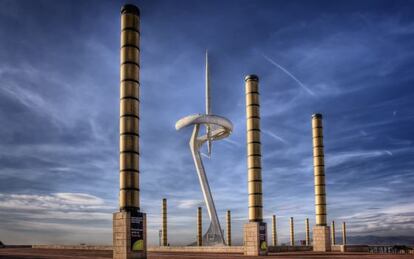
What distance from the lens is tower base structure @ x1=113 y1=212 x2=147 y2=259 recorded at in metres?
20.9

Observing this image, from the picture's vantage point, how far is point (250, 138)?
99.9ft

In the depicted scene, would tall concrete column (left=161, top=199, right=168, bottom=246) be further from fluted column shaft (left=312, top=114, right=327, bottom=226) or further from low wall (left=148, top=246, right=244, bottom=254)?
fluted column shaft (left=312, top=114, right=327, bottom=226)

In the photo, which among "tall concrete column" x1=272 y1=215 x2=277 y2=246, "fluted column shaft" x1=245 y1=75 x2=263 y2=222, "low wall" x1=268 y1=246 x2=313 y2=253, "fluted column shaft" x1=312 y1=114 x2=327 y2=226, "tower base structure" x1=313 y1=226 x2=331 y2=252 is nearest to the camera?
"fluted column shaft" x1=245 y1=75 x2=263 y2=222

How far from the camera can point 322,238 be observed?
3544 centimetres

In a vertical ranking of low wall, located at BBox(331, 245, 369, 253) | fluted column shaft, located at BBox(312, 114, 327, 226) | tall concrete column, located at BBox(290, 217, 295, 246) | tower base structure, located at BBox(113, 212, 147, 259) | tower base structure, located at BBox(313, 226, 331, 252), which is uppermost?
fluted column shaft, located at BBox(312, 114, 327, 226)

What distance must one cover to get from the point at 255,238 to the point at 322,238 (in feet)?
31.1

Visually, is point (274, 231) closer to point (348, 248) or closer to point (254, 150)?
point (348, 248)

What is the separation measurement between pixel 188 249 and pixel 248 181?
12.2 meters

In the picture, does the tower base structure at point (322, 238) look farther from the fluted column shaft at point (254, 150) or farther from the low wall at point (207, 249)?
the fluted column shaft at point (254, 150)

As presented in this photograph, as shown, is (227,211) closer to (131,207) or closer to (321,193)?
(321,193)

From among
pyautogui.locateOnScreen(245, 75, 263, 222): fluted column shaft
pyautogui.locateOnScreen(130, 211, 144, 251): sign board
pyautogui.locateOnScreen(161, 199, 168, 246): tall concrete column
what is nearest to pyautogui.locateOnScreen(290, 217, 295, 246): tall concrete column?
pyautogui.locateOnScreen(161, 199, 168, 246): tall concrete column

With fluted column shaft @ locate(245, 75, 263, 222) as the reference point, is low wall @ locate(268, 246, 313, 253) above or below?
below

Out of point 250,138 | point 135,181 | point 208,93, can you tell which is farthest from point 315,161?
point 135,181

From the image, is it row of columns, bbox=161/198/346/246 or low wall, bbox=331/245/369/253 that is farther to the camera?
row of columns, bbox=161/198/346/246
